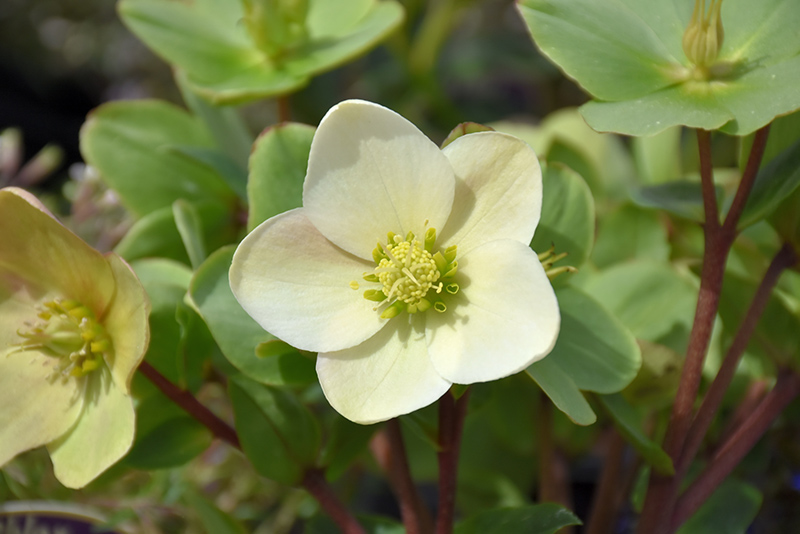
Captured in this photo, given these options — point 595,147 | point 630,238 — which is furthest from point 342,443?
point 595,147

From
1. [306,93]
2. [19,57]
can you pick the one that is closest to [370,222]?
[306,93]

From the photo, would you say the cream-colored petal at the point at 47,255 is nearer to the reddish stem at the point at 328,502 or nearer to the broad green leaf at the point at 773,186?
the reddish stem at the point at 328,502

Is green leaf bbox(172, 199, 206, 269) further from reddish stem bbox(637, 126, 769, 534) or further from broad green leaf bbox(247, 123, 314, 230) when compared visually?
reddish stem bbox(637, 126, 769, 534)

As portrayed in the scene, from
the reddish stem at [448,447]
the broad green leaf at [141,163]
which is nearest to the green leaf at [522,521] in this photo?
the reddish stem at [448,447]

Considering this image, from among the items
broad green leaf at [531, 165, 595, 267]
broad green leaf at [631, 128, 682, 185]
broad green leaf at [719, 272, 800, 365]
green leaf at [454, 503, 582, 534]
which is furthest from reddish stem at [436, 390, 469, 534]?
broad green leaf at [631, 128, 682, 185]

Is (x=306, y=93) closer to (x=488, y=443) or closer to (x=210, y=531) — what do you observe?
(x=488, y=443)

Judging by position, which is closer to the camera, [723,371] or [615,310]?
[723,371]

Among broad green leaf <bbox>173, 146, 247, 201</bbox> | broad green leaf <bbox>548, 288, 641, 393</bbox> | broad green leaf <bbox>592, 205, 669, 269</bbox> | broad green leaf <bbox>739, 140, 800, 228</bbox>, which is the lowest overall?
broad green leaf <bbox>592, 205, 669, 269</bbox>

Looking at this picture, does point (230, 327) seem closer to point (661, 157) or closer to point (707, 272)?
point (707, 272)
